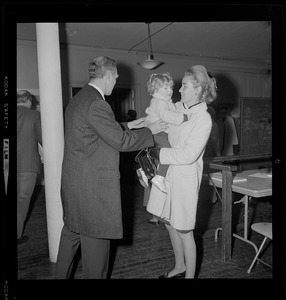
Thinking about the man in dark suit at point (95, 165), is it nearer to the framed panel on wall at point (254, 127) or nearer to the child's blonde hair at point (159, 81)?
the child's blonde hair at point (159, 81)

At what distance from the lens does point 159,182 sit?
2275 mm

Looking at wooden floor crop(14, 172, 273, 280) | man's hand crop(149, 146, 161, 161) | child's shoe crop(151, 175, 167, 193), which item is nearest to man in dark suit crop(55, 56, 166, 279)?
man's hand crop(149, 146, 161, 161)

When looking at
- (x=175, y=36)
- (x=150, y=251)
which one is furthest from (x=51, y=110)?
(x=175, y=36)

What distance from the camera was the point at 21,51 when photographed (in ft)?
18.5

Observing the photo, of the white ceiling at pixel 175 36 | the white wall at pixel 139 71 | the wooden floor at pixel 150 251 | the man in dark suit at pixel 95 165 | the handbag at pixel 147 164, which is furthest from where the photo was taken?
the white wall at pixel 139 71

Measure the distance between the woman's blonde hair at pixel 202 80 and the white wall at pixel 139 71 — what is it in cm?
316

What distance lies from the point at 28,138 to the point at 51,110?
681 mm

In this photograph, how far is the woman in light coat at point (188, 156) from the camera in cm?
204

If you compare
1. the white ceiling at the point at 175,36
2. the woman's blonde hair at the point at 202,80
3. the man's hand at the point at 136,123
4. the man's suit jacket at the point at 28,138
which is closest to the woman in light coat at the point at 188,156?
the woman's blonde hair at the point at 202,80

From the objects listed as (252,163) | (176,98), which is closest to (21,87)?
(176,98)

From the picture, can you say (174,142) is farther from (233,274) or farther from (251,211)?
(251,211)

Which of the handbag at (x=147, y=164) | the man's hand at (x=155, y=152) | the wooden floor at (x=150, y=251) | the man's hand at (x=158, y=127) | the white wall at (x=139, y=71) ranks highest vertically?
the white wall at (x=139, y=71)

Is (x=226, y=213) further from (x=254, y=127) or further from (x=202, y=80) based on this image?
(x=254, y=127)
